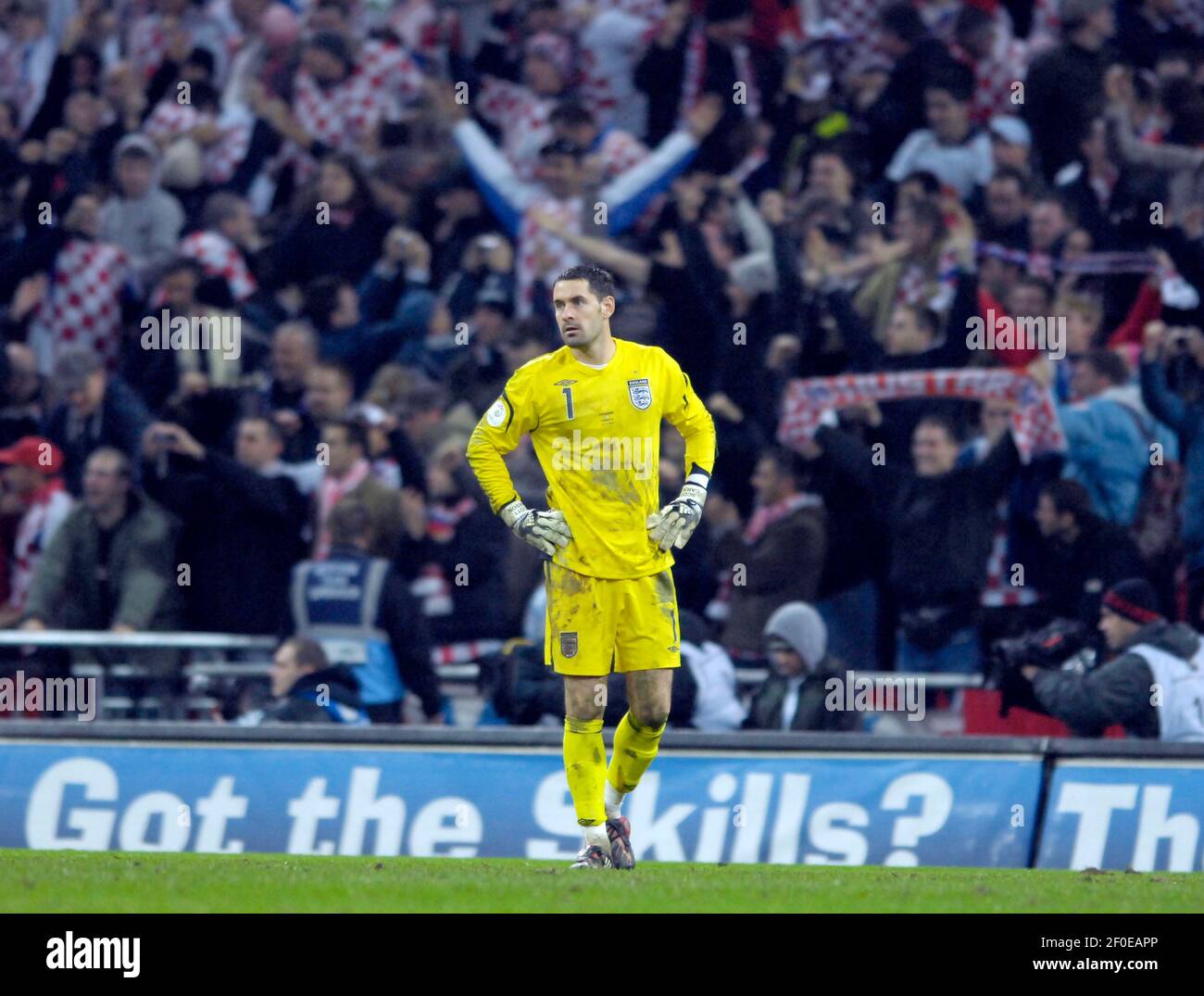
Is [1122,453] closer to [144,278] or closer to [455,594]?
[455,594]

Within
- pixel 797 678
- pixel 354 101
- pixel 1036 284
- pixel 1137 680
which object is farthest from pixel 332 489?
pixel 1137 680

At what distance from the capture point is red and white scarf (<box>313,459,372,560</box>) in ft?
45.3

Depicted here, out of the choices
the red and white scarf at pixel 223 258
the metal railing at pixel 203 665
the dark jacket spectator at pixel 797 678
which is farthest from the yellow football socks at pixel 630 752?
the red and white scarf at pixel 223 258

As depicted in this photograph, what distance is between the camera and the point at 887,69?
53.7ft

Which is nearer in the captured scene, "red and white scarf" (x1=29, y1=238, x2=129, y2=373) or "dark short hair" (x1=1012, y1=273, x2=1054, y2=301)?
"dark short hair" (x1=1012, y1=273, x2=1054, y2=301)

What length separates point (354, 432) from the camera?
13945 millimetres

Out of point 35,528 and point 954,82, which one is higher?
point 954,82

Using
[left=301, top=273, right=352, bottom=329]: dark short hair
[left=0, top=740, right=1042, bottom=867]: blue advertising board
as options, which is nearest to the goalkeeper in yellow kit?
[left=0, top=740, right=1042, bottom=867]: blue advertising board

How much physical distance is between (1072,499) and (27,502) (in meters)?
6.85

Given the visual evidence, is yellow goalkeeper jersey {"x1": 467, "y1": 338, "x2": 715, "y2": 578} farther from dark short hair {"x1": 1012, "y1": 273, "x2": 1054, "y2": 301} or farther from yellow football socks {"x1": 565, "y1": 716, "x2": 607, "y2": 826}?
dark short hair {"x1": 1012, "y1": 273, "x2": 1054, "y2": 301}

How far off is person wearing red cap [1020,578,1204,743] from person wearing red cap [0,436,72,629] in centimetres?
660

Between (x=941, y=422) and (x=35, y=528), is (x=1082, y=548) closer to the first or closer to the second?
(x=941, y=422)

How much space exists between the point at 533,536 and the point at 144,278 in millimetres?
7646
